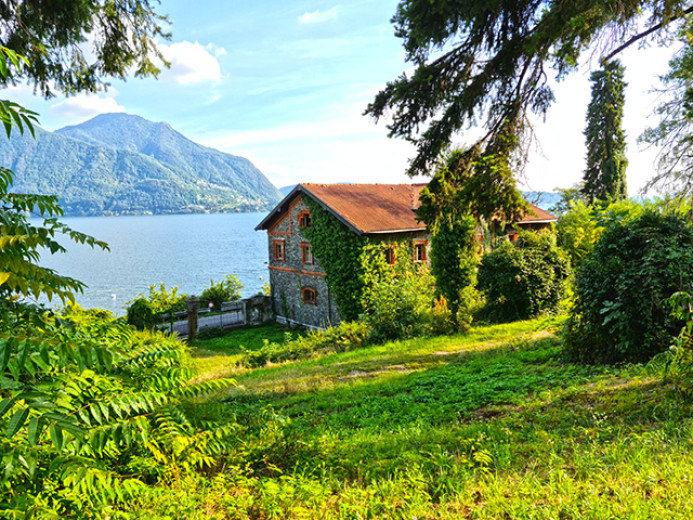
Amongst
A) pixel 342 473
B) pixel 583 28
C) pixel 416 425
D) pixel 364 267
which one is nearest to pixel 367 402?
pixel 416 425

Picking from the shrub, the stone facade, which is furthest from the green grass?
the shrub

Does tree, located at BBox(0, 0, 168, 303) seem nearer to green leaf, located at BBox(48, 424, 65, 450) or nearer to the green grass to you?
green leaf, located at BBox(48, 424, 65, 450)

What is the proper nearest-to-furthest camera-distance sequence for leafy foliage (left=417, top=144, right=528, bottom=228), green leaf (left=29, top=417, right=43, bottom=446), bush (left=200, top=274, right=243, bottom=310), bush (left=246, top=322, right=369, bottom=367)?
green leaf (left=29, top=417, right=43, bottom=446) → leafy foliage (left=417, top=144, right=528, bottom=228) → bush (left=246, top=322, right=369, bottom=367) → bush (left=200, top=274, right=243, bottom=310)

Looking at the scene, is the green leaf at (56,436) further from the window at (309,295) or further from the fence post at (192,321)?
the fence post at (192,321)

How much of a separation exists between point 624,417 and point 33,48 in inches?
460

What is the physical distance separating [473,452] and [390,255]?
2091cm

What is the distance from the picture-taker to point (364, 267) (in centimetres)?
2450

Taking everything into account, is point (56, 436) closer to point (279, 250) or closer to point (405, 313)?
point (405, 313)

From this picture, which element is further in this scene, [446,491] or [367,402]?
[367,402]

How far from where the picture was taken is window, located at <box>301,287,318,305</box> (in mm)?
27953

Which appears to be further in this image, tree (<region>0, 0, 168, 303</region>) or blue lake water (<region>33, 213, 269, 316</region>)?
blue lake water (<region>33, 213, 269, 316</region>)

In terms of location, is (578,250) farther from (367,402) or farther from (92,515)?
(92,515)

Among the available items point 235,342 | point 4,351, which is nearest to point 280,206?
point 235,342

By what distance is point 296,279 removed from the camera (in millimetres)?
29281
